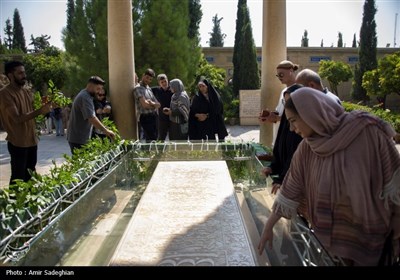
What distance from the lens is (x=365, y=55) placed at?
25.5m

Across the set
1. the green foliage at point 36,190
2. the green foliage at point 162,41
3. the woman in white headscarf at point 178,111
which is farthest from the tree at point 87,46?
the green foliage at point 36,190

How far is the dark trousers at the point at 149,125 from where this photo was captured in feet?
19.9

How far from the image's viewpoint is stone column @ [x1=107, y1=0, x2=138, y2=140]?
582 cm

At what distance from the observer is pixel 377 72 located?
63.8 feet

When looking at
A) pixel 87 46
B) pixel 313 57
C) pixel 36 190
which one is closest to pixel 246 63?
pixel 313 57

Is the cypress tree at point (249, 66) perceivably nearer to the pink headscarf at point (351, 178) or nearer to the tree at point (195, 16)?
the tree at point (195, 16)

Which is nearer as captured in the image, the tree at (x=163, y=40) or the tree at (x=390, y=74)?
the tree at (x=163, y=40)

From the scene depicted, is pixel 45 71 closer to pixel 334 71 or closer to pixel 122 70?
pixel 122 70

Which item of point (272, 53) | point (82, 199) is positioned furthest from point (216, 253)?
point (272, 53)

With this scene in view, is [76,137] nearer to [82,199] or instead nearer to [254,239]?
[82,199]

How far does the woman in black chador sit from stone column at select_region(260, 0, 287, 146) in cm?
96

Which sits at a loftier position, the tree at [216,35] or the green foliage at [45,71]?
the tree at [216,35]

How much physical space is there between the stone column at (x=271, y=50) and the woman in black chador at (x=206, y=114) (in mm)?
959

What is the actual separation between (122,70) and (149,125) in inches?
37.6
